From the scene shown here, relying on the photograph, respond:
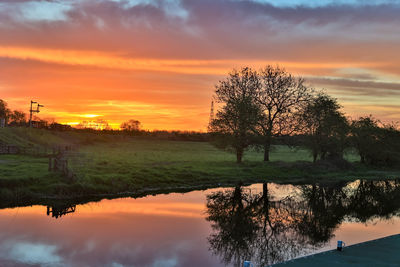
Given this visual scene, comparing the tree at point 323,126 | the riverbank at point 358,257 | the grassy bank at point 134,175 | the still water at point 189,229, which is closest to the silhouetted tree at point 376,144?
the grassy bank at point 134,175

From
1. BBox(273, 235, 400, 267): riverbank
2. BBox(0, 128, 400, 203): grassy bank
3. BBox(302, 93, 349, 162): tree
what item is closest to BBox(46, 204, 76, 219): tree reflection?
BBox(0, 128, 400, 203): grassy bank

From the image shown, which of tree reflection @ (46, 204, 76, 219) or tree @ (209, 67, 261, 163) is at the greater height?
tree @ (209, 67, 261, 163)

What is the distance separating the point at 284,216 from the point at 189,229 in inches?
355

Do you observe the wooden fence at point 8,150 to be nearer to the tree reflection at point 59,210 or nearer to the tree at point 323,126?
the tree reflection at point 59,210

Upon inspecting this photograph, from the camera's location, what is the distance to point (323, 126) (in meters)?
69.9

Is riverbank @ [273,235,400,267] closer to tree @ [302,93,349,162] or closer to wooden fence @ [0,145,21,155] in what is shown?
tree @ [302,93,349,162]

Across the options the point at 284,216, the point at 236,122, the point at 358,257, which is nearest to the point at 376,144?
the point at 236,122

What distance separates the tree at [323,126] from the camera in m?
68.5

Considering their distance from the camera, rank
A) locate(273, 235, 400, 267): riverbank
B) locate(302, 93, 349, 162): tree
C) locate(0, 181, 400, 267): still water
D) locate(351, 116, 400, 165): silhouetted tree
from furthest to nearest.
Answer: locate(351, 116, 400, 165): silhouetted tree → locate(302, 93, 349, 162): tree → locate(0, 181, 400, 267): still water → locate(273, 235, 400, 267): riverbank

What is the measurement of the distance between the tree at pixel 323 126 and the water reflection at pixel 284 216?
1954 cm

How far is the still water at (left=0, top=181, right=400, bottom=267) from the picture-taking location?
19.5m

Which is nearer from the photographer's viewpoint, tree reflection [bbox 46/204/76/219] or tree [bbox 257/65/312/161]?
tree reflection [bbox 46/204/76/219]

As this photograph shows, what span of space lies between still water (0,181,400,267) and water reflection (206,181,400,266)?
2.6 inches

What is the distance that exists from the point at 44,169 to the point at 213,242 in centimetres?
2367
